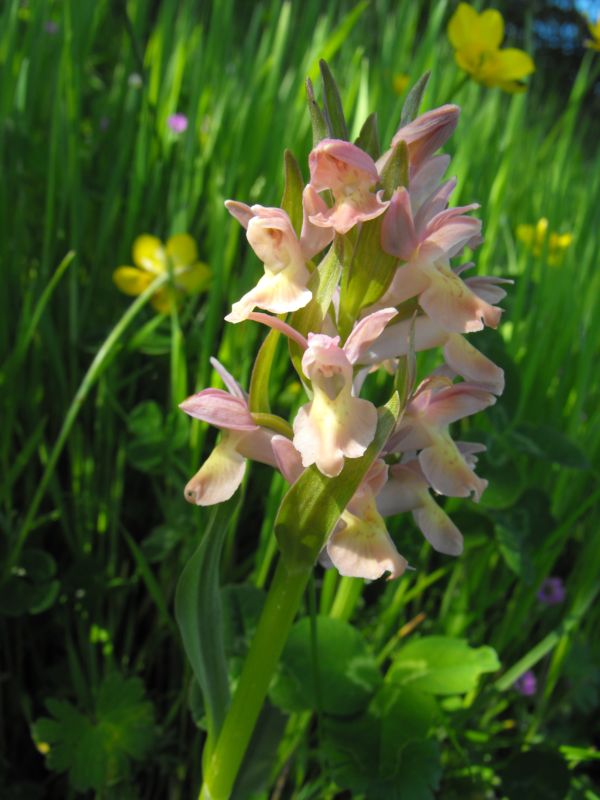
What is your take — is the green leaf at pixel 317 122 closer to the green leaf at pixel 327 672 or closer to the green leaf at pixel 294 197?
the green leaf at pixel 294 197

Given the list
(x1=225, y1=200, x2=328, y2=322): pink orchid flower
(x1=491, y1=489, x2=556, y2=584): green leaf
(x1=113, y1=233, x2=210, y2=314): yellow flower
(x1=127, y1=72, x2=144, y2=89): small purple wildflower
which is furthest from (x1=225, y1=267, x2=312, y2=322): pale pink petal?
(x1=127, y1=72, x2=144, y2=89): small purple wildflower

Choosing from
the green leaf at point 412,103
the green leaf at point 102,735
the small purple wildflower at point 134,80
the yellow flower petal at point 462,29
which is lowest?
the green leaf at point 102,735

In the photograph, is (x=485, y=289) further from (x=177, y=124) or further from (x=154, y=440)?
(x=177, y=124)

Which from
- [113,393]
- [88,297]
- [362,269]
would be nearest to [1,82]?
[88,297]

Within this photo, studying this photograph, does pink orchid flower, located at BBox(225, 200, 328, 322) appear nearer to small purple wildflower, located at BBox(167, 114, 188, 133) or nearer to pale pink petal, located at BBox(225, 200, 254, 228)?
pale pink petal, located at BBox(225, 200, 254, 228)

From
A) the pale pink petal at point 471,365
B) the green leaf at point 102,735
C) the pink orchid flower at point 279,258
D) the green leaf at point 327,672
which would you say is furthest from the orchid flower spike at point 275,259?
the green leaf at point 102,735
